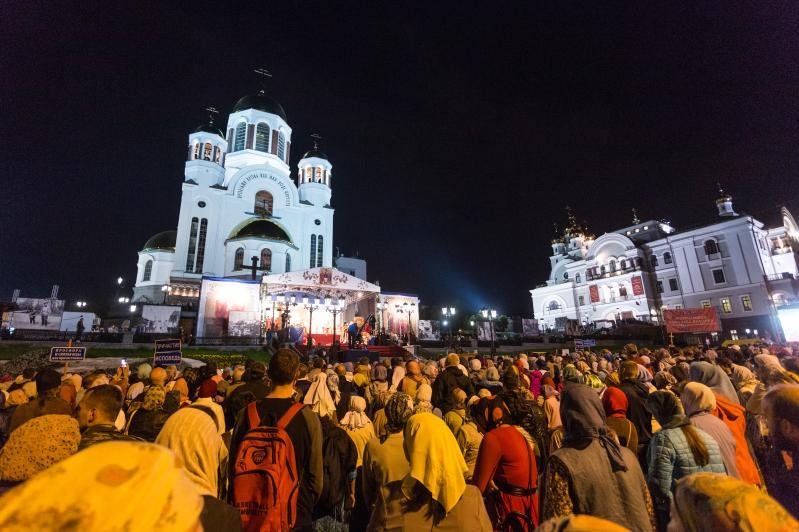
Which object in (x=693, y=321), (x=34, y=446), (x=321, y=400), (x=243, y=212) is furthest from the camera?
(x=243, y=212)

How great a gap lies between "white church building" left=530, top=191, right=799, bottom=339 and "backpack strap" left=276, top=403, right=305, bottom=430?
38.2 meters

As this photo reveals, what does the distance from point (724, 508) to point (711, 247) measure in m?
48.4

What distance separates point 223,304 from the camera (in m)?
25.7

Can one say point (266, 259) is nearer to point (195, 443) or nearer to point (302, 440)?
point (302, 440)

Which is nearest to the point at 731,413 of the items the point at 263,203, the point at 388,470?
the point at 388,470

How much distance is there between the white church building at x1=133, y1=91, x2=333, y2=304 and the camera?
33.6m

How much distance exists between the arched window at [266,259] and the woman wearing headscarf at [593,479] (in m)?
33.8

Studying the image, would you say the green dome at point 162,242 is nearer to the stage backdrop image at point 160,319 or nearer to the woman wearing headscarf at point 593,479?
the stage backdrop image at point 160,319

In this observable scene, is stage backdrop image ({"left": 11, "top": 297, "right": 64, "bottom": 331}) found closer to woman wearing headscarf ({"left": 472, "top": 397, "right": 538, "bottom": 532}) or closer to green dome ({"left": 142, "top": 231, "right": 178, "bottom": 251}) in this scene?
green dome ({"left": 142, "top": 231, "right": 178, "bottom": 251})

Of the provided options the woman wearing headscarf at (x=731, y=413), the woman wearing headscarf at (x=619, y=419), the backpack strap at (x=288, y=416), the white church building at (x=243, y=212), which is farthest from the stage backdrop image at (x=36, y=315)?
the woman wearing headscarf at (x=731, y=413)

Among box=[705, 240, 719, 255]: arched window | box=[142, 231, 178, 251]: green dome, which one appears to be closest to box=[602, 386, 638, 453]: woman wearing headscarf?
box=[705, 240, 719, 255]: arched window

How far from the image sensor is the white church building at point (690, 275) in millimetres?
33688

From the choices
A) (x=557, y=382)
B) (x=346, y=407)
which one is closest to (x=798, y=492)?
(x=346, y=407)

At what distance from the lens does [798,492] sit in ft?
7.50
